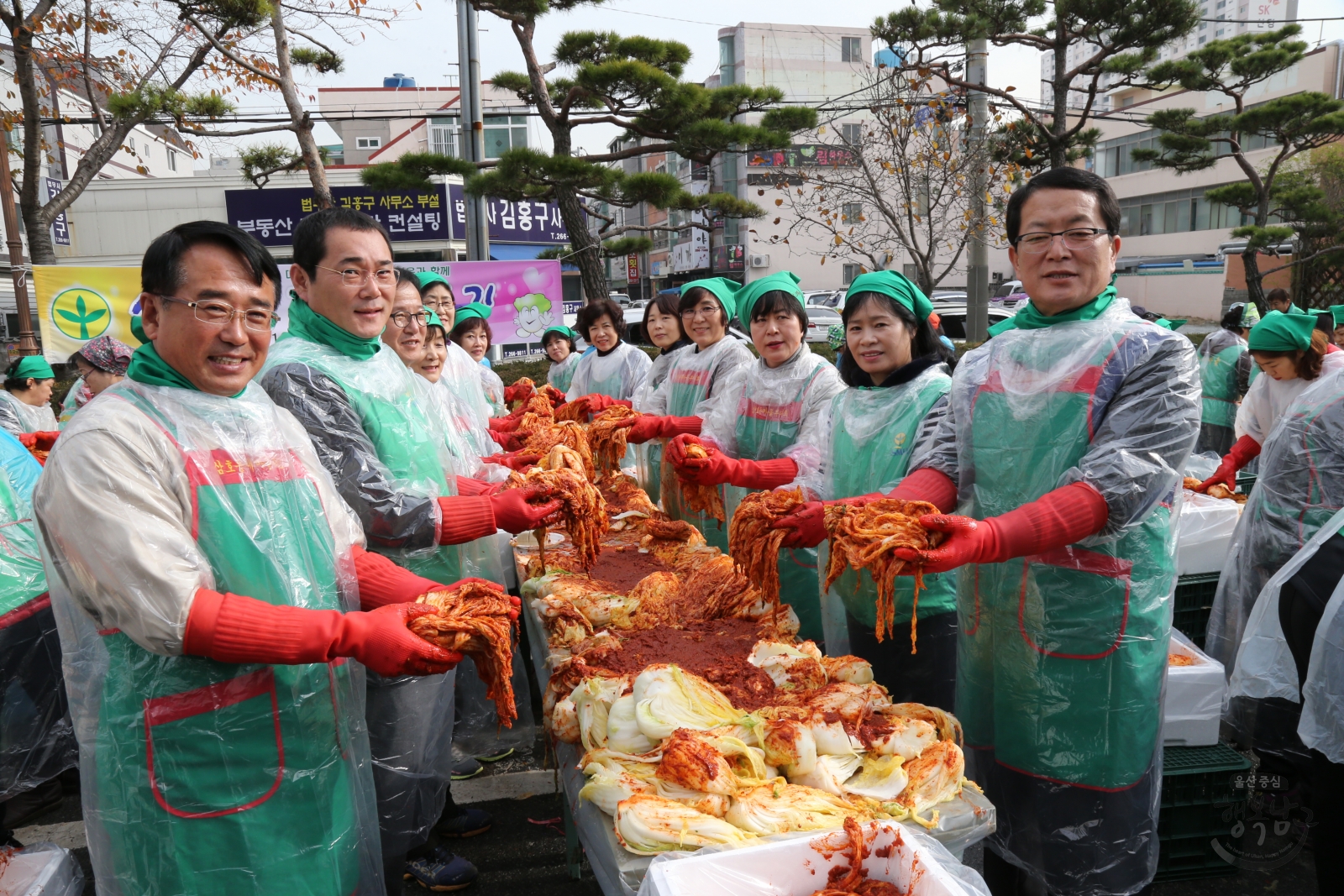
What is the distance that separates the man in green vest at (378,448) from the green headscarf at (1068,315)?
1.65 meters

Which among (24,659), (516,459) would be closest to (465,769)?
(516,459)

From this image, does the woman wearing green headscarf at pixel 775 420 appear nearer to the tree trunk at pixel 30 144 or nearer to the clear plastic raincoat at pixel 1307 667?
the clear plastic raincoat at pixel 1307 667

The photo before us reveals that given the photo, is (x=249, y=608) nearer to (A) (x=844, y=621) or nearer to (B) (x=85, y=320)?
(A) (x=844, y=621)

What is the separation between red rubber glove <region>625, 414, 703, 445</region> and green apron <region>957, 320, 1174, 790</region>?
2519 millimetres

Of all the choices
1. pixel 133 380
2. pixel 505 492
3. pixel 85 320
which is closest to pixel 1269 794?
pixel 505 492

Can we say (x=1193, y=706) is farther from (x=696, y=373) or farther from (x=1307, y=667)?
(x=696, y=373)

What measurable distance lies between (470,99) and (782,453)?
8.28 metres

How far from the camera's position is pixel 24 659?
3.15m

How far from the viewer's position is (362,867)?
2084 mm

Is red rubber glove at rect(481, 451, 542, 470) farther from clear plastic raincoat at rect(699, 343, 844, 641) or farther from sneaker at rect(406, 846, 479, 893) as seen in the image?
sneaker at rect(406, 846, 479, 893)

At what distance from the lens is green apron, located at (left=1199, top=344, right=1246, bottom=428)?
711 cm

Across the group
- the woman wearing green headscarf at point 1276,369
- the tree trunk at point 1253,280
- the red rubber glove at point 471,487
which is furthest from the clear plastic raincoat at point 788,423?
the tree trunk at point 1253,280

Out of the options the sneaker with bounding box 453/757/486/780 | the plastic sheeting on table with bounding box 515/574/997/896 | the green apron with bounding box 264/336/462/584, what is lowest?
the sneaker with bounding box 453/757/486/780

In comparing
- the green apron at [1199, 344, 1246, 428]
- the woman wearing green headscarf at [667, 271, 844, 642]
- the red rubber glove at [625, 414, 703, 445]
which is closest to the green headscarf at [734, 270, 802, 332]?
the woman wearing green headscarf at [667, 271, 844, 642]
